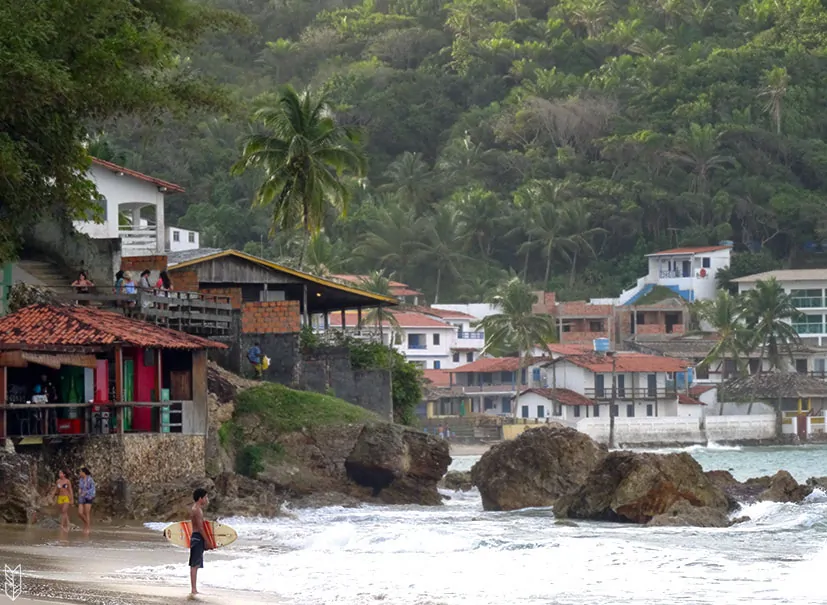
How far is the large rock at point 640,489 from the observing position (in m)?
39.9

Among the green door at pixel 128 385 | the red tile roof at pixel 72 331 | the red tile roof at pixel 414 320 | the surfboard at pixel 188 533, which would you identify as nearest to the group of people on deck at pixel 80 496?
the red tile roof at pixel 72 331

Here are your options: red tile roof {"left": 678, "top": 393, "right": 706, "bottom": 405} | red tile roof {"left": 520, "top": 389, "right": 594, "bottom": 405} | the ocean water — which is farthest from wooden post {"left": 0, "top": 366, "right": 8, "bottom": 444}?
red tile roof {"left": 678, "top": 393, "right": 706, "bottom": 405}

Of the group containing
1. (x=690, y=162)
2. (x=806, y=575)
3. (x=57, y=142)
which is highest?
(x=690, y=162)

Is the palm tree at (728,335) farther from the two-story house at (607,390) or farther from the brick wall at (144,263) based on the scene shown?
the brick wall at (144,263)

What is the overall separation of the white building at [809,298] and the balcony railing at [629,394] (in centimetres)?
1706

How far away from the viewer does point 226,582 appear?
2498 centimetres

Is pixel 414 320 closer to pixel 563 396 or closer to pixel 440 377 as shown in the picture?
pixel 440 377

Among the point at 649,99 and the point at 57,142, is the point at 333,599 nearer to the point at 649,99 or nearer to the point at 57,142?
the point at 57,142

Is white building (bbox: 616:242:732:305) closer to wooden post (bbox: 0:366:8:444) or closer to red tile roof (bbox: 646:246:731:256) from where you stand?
red tile roof (bbox: 646:246:731:256)

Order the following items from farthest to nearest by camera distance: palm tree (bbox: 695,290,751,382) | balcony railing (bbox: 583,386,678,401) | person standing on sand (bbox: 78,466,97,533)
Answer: palm tree (bbox: 695,290,751,382) < balcony railing (bbox: 583,386,678,401) < person standing on sand (bbox: 78,466,97,533)

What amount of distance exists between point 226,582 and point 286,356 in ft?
69.2

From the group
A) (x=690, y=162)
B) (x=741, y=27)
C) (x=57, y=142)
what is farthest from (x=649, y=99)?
(x=57, y=142)

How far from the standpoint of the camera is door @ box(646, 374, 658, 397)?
106m

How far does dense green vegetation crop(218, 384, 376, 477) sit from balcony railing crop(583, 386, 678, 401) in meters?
63.1
